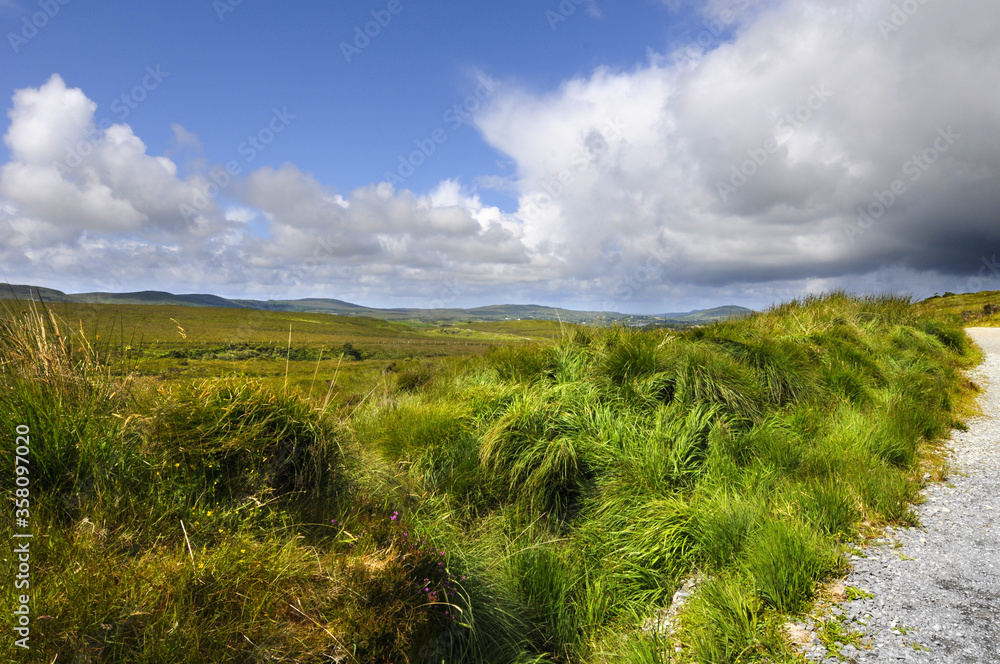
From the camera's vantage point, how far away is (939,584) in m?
2.84

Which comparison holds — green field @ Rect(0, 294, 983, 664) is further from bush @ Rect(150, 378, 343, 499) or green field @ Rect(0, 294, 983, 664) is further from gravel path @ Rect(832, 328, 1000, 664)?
gravel path @ Rect(832, 328, 1000, 664)

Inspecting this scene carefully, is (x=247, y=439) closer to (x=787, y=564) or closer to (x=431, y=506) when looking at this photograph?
(x=431, y=506)

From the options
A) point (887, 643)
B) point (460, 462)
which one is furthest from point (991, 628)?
point (460, 462)

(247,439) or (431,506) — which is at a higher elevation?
(247,439)

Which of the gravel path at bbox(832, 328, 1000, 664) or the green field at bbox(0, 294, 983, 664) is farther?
the green field at bbox(0, 294, 983, 664)

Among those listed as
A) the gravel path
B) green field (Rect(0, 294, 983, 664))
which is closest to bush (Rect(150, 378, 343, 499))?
green field (Rect(0, 294, 983, 664))

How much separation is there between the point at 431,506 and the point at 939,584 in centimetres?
387

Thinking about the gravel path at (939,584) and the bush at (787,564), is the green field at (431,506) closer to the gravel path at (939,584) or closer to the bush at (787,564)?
the bush at (787,564)

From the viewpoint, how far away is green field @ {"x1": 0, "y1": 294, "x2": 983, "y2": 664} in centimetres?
251

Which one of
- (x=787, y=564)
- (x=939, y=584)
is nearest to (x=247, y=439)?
(x=787, y=564)

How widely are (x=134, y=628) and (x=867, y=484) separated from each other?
5.28 meters

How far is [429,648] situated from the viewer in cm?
284

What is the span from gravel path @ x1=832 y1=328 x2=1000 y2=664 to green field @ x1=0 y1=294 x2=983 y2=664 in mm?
206

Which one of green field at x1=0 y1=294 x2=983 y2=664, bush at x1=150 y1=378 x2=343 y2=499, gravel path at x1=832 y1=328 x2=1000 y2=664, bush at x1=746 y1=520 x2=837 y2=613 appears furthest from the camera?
bush at x1=150 y1=378 x2=343 y2=499
